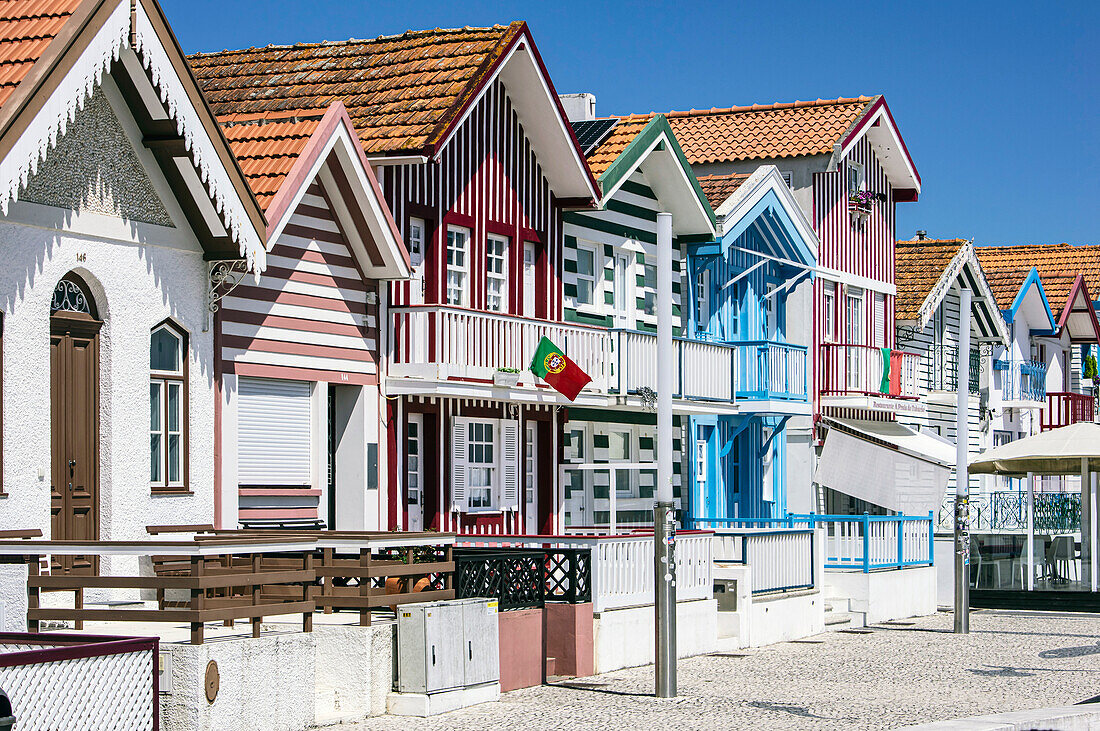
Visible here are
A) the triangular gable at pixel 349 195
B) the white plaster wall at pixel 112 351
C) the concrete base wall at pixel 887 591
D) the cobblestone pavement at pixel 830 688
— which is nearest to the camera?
the white plaster wall at pixel 112 351

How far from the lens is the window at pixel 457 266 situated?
A: 2262 cm

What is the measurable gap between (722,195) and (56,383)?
50.1ft

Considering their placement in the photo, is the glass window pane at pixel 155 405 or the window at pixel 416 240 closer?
the glass window pane at pixel 155 405

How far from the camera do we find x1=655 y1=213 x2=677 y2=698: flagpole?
16.2m

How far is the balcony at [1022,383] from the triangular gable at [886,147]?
9.10 metres

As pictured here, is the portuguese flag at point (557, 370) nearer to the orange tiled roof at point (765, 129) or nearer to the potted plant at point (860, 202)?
the orange tiled roof at point (765, 129)

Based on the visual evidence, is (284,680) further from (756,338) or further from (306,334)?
(756,338)

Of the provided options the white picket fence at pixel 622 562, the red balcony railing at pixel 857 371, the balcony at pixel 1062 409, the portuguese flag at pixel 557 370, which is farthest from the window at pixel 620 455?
the balcony at pixel 1062 409

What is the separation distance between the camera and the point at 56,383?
626 inches

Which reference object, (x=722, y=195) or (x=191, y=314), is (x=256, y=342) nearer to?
(x=191, y=314)

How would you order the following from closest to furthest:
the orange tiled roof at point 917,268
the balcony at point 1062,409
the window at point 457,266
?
1. the window at point 457,266
2. the orange tiled roof at point 917,268
3. the balcony at point 1062,409

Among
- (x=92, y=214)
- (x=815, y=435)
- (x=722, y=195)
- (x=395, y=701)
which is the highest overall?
(x=722, y=195)

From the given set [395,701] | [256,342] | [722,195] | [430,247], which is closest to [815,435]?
[722,195]

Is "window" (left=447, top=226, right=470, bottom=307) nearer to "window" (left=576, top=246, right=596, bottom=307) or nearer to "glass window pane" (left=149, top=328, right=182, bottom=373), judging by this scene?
"window" (left=576, top=246, right=596, bottom=307)
